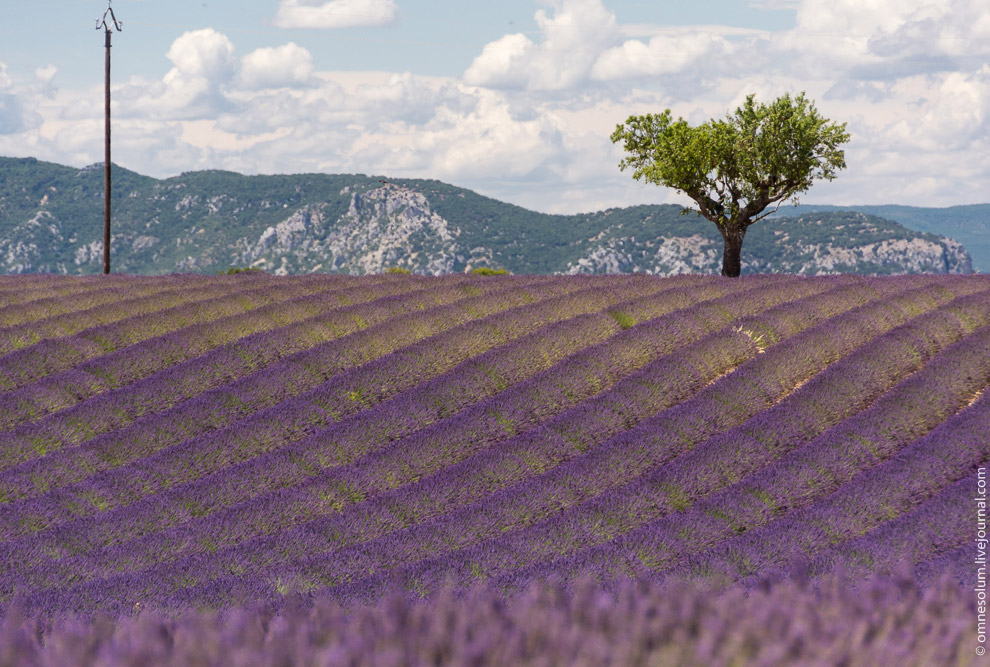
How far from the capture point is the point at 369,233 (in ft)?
382

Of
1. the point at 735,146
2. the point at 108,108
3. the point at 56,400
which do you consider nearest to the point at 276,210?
the point at 108,108

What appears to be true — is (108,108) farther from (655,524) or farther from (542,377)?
(655,524)

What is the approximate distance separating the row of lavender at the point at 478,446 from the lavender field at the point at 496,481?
32 millimetres

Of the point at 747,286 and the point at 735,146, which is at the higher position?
the point at 735,146

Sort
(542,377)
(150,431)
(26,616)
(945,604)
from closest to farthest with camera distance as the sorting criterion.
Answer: (945,604) < (26,616) < (150,431) < (542,377)

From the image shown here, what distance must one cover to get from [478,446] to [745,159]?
1584cm

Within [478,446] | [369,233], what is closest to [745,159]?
[478,446]

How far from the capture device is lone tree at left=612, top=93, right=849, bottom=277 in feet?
70.2

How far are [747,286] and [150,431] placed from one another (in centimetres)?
935

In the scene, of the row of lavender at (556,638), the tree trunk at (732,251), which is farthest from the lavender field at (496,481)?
the tree trunk at (732,251)

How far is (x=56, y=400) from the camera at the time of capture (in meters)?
9.55

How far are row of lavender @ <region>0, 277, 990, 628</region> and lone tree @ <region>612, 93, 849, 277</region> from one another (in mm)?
9329

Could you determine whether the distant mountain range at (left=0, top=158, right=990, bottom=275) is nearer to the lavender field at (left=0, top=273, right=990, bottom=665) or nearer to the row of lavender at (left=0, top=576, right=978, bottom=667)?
the lavender field at (left=0, top=273, right=990, bottom=665)

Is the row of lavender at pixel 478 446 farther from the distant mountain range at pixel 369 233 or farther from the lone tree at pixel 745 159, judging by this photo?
the distant mountain range at pixel 369 233
